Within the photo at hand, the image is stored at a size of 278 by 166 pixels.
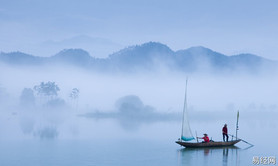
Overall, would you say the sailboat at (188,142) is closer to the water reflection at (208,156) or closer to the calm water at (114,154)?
the water reflection at (208,156)

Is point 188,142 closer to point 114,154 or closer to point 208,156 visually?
point 208,156

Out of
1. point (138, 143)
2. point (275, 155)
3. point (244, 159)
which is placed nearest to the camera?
point (244, 159)

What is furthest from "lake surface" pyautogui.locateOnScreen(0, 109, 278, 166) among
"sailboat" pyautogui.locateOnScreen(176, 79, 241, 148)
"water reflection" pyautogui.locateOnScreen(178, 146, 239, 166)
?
"sailboat" pyautogui.locateOnScreen(176, 79, 241, 148)

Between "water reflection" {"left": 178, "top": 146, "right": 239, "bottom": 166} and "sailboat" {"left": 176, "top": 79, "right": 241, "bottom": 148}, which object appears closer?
"water reflection" {"left": 178, "top": 146, "right": 239, "bottom": 166}

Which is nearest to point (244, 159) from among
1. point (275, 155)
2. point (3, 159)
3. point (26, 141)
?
point (275, 155)

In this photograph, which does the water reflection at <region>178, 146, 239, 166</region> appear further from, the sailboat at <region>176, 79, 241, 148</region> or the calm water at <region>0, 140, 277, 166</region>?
the sailboat at <region>176, 79, 241, 148</region>

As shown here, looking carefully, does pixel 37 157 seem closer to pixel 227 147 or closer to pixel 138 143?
pixel 138 143

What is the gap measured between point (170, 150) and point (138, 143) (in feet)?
39.2

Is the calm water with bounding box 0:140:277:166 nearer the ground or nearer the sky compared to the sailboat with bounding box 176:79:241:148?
nearer the ground

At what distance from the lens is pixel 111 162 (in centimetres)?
4922

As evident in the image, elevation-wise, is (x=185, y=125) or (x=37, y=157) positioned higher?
(x=185, y=125)

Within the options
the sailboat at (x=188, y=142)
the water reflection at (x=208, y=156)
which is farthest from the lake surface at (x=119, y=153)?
the sailboat at (x=188, y=142)

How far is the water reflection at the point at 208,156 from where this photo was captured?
49331mm

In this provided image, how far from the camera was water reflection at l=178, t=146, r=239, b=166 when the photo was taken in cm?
4933
